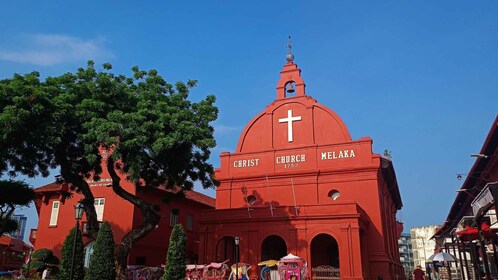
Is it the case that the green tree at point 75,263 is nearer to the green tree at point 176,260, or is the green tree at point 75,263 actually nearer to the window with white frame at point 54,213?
the green tree at point 176,260

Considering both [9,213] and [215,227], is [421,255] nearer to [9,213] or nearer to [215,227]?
[215,227]

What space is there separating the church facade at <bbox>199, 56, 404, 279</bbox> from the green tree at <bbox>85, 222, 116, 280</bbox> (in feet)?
27.2

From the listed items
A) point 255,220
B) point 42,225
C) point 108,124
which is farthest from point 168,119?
point 42,225

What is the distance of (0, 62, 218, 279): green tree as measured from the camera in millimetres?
15148

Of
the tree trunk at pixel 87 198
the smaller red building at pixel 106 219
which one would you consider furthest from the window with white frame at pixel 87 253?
the tree trunk at pixel 87 198

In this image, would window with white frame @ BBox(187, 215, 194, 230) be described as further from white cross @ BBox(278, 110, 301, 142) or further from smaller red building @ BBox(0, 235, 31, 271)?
smaller red building @ BBox(0, 235, 31, 271)

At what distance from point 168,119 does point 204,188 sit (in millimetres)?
4000

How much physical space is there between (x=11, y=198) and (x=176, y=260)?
1068 centimetres

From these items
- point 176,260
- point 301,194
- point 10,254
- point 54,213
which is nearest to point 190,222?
point 54,213

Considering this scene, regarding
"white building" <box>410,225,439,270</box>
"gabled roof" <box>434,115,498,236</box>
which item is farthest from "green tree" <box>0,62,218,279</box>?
"white building" <box>410,225,439,270</box>

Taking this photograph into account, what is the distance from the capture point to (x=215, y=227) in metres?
23.3

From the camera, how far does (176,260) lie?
53.0ft

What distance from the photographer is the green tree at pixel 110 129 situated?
15148 mm

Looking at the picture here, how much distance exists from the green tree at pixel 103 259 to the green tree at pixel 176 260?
6.54 ft
